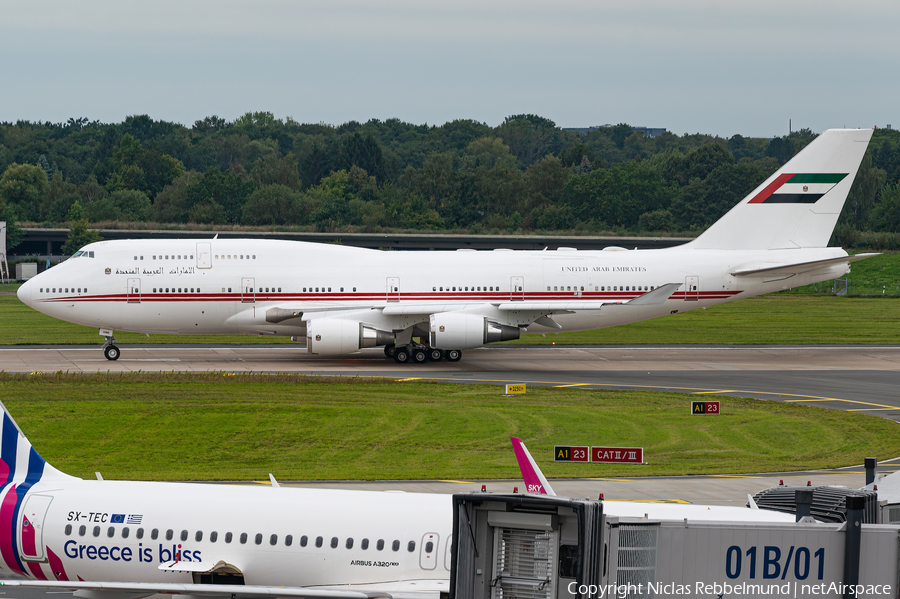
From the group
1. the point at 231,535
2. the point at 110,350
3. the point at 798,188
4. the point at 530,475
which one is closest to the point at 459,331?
Result: the point at 110,350

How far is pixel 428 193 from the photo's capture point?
185 m

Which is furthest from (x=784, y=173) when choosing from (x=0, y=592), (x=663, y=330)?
(x=0, y=592)

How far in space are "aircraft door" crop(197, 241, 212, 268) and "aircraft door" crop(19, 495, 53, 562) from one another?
35314mm

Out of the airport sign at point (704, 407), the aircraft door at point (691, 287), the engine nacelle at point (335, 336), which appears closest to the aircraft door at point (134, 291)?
the engine nacelle at point (335, 336)

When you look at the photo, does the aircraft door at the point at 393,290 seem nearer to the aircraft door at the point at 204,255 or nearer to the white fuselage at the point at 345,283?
the white fuselage at the point at 345,283

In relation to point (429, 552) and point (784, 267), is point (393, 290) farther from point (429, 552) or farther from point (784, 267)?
point (429, 552)

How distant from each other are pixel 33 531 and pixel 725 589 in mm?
11375

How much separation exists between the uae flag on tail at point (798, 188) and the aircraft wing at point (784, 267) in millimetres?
3591

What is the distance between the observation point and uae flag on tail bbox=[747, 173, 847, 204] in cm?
5444

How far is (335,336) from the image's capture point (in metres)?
50.5

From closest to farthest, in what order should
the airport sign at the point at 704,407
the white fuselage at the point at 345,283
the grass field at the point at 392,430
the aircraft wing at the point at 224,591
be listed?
1. the aircraft wing at the point at 224,591
2. the grass field at the point at 392,430
3. the airport sign at the point at 704,407
4. the white fuselage at the point at 345,283

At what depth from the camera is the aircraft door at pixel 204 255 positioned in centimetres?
5206

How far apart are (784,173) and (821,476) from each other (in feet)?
94.7

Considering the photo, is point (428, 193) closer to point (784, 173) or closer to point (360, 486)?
point (784, 173)
